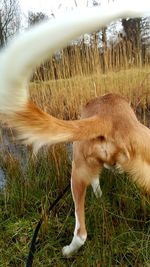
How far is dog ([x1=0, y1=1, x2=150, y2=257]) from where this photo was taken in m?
0.99

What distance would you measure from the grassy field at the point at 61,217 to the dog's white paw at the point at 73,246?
38 mm

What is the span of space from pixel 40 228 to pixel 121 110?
108cm

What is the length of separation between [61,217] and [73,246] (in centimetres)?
56

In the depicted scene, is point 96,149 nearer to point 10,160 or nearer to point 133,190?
point 133,190

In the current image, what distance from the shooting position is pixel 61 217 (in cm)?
287

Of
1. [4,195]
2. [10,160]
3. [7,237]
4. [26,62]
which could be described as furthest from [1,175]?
[26,62]

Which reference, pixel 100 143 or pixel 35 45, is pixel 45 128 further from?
pixel 35 45

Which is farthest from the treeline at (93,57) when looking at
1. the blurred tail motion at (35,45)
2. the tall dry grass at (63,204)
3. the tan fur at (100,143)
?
the blurred tail motion at (35,45)

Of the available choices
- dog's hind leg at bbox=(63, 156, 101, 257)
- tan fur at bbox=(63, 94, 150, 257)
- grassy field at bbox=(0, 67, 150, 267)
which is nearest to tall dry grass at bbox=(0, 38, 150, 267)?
grassy field at bbox=(0, 67, 150, 267)

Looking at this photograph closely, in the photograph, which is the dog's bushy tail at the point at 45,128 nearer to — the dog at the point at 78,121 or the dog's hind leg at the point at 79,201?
the dog at the point at 78,121

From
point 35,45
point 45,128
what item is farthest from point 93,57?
point 35,45

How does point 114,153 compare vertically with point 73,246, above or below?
above

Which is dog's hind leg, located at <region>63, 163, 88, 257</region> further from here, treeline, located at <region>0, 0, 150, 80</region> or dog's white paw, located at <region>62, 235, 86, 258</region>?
treeline, located at <region>0, 0, 150, 80</region>

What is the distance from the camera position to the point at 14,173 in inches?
133
